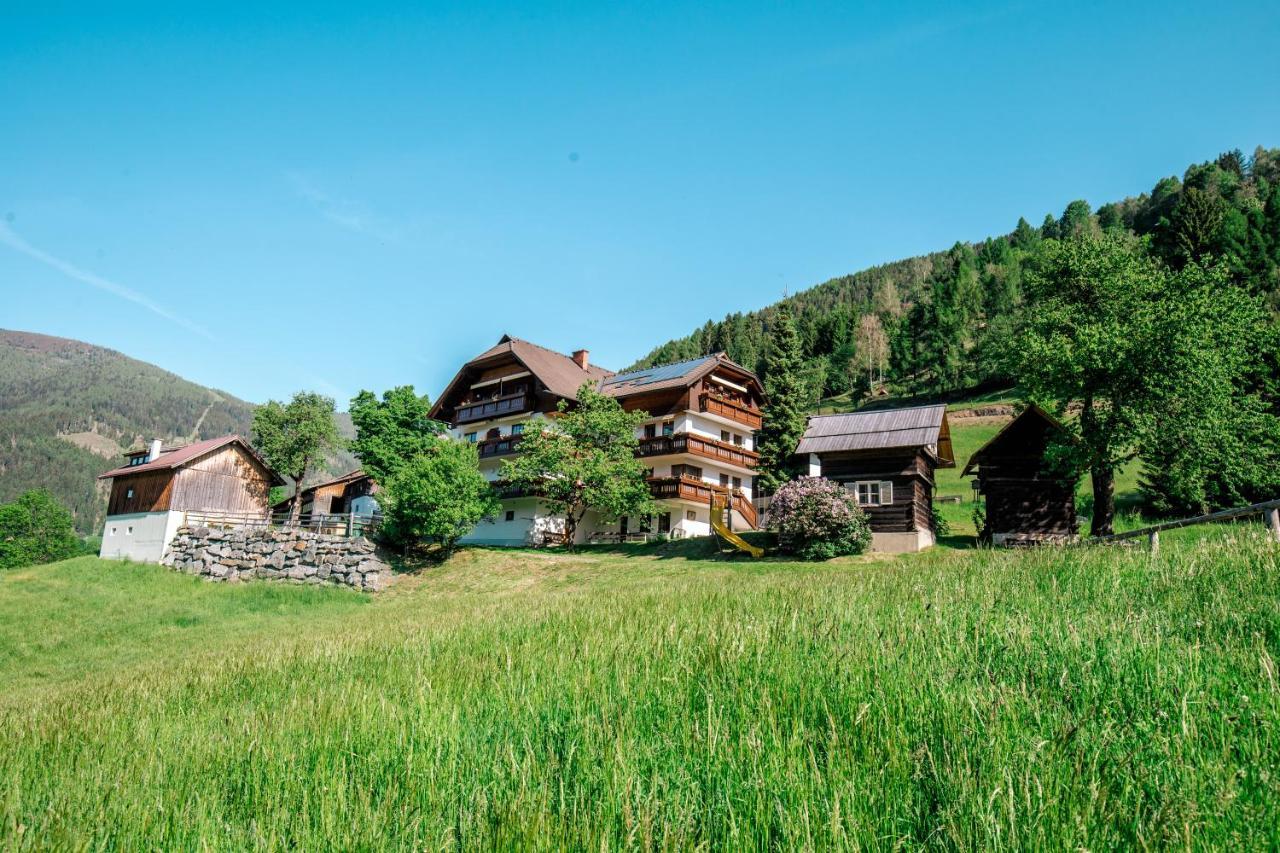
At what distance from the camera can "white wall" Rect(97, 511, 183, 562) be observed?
1610 inches

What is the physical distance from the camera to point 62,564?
124ft

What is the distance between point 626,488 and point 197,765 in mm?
33444

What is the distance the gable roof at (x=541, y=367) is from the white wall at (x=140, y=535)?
722 inches

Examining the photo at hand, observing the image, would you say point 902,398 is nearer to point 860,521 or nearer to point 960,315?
point 960,315

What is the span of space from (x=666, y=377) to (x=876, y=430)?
57.8ft

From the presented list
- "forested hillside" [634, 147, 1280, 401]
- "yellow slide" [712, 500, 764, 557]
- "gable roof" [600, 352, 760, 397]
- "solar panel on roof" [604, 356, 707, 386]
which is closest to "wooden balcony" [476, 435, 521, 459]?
"gable roof" [600, 352, 760, 397]

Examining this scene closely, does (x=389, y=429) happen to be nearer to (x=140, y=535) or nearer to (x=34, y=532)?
(x=140, y=535)

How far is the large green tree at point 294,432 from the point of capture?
55469 millimetres

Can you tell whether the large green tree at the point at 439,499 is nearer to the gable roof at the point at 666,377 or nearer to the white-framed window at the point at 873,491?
the gable roof at the point at 666,377

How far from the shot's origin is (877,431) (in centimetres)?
3247

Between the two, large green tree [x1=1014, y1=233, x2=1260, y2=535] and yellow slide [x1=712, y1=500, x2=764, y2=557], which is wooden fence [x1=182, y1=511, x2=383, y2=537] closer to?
yellow slide [x1=712, y1=500, x2=764, y2=557]

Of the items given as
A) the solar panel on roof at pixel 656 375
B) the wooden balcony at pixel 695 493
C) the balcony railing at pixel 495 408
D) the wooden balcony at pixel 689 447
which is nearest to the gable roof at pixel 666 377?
the solar panel on roof at pixel 656 375

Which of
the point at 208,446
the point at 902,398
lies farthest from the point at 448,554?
the point at 902,398

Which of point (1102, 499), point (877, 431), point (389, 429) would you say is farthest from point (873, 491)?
point (389, 429)
